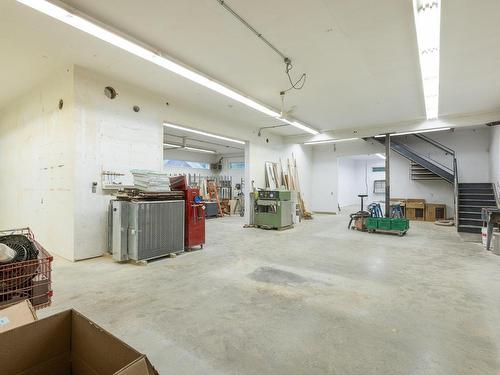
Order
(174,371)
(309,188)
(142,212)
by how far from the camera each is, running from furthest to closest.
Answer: (309,188) < (142,212) < (174,371)

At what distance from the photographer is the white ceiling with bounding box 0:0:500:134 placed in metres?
3.16

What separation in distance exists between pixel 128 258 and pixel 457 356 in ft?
14.6

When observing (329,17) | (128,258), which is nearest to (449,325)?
(329,17)

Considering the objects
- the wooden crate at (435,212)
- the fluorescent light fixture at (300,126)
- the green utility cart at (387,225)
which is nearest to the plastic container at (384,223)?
the green utility cart at (387,225)

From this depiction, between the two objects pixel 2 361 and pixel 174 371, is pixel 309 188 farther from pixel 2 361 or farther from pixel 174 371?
pixel 2 361

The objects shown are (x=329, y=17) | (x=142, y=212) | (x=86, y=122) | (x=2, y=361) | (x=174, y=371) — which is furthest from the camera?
(x=86, y=122)

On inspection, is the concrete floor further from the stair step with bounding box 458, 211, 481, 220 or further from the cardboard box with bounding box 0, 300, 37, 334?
the stair step with bounding box 458, 211, 481, 220

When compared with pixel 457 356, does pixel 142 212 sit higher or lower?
higher

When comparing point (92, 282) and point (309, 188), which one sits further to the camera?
point (309, 188)

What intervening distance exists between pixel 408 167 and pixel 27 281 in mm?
12038

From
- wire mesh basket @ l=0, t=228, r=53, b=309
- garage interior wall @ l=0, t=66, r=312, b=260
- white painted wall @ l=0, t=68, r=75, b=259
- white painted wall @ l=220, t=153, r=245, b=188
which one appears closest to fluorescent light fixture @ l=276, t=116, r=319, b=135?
garage interior wall @ l=0, t=66, r=312, b=260

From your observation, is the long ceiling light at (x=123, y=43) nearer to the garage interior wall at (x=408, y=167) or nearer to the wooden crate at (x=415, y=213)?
the garage interior wall at (x=408, y=167)

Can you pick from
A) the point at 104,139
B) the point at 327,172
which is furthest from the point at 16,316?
the point at 327,172

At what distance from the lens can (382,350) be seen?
2066 millimetres
